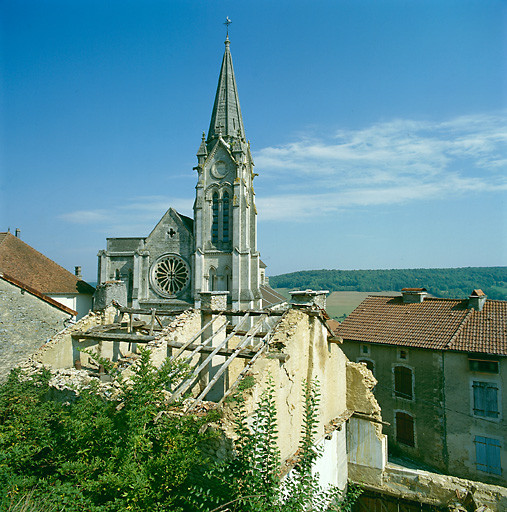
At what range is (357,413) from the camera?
11469 mm

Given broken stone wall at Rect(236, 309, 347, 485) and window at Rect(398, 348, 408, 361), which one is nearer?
broken stone wall at Rect(236, 309, 347, 485)

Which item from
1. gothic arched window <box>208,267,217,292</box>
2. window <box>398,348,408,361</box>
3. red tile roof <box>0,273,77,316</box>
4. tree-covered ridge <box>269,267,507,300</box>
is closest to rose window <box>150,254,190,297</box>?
gothic arched window <box>208,267,217,292</box>

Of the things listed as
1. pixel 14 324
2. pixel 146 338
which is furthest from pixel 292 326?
pixel 14 324

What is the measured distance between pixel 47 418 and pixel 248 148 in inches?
1275

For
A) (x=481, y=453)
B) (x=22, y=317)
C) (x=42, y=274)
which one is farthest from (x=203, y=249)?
(x=481, y=453)

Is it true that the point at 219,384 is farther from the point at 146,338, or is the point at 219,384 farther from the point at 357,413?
the point at 357,413

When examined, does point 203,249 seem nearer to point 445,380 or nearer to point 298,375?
point 445,380

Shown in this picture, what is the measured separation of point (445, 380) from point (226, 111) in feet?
103

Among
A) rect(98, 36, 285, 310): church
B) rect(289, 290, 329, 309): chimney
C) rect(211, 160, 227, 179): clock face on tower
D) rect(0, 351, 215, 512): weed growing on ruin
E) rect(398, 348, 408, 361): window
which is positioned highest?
rect(211, 160, 227, 179): clock face on tower

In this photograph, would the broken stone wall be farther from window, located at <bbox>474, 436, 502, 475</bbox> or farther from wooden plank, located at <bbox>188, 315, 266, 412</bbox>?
window, located at <bbox>474, 436, 502, 475</bbox>

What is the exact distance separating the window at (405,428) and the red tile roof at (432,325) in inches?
125

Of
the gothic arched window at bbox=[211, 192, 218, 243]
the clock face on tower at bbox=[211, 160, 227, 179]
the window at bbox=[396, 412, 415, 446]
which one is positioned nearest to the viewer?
the window at bbox=[396, 412, 415, 446]

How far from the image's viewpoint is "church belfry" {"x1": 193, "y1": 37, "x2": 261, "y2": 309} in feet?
102

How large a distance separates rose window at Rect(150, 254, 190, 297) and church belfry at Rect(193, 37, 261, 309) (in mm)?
1417
